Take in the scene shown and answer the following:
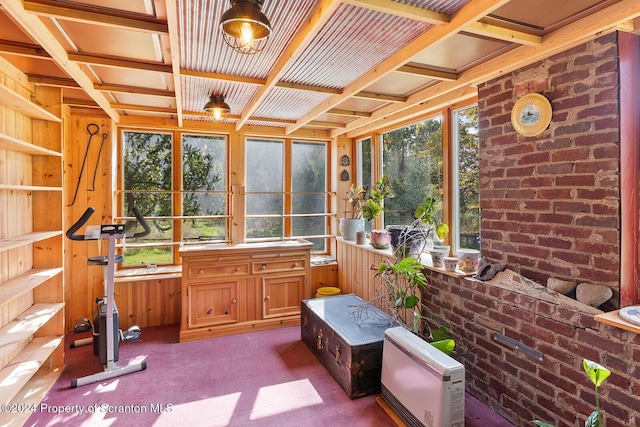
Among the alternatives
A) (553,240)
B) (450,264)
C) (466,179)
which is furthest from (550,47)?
(450,264)

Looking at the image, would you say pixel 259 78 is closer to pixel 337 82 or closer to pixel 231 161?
pixel 337 82

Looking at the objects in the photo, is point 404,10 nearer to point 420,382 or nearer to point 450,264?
point 450,264

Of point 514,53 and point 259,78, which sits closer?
point 514,53

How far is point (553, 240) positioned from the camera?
81.6 inches

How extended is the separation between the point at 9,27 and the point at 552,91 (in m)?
3.19

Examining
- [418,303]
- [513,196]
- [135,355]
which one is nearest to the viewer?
[513,196]

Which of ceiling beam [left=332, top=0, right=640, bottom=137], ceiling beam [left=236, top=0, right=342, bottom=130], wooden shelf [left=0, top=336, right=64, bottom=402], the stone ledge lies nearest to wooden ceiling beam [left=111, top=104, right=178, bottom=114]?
ceiling beam [left=236, top=0, right=342, bottom=130]

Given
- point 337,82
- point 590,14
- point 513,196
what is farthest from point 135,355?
point 590,14

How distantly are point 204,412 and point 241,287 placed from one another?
154 cm

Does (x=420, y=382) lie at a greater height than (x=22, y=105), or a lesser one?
lesser

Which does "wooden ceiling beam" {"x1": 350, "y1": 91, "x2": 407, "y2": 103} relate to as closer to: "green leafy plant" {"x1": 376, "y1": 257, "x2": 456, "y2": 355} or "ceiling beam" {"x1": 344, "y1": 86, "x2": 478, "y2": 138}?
"ceiling beam" {"x1": 344, "y1": 86, "x2": 478, "y2": 138}

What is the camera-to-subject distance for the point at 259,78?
2.70 metres

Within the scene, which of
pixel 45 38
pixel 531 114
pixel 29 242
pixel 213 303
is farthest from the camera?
pixel 213 303

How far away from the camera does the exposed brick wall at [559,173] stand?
5.90ft
